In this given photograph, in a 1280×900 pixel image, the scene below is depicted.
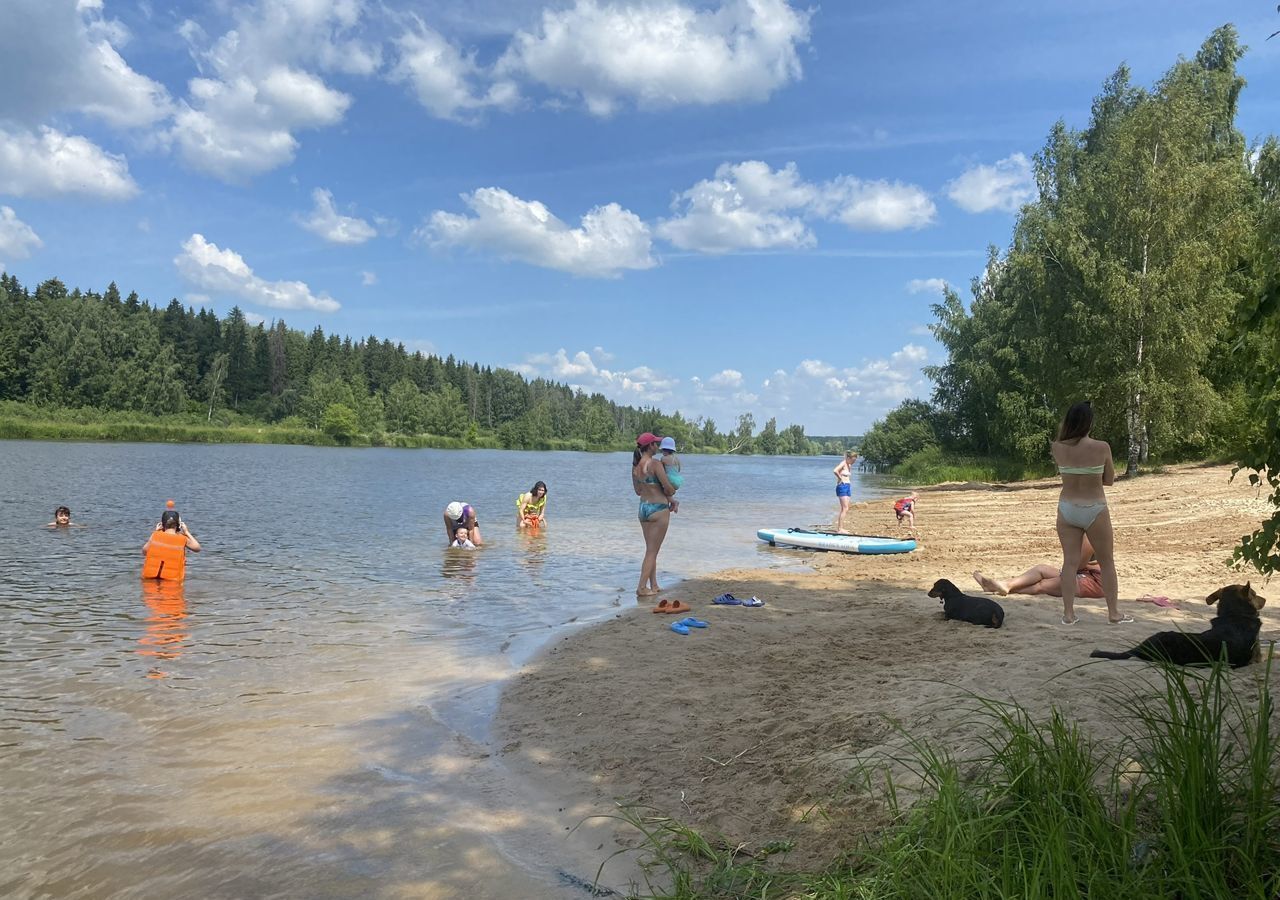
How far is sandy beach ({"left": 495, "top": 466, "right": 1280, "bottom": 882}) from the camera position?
4.25 metres

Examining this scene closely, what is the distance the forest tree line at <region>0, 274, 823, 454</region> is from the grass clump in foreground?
119 metres

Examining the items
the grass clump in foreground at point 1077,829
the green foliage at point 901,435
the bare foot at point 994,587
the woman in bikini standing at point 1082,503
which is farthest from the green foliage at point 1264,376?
the green foliage at point 901,435

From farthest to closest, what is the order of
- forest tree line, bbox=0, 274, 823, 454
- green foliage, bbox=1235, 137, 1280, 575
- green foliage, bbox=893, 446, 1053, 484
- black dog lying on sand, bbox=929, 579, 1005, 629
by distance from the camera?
forest tree line, bbox=0, 274, 823, 454
green foliage, bbox=893, 446, 1053, 484
black dog lying on sand, bbox=929, 579, 1005, 629
green foliage, bbox=1235, 137, 1280, 575

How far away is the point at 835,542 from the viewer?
1667cm

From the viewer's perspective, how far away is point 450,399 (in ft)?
476

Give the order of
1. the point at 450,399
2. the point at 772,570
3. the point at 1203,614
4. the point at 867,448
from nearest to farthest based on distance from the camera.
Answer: the point at 1203,614 < the point at 772,570 < the point at 867,448 < the point at 450,399

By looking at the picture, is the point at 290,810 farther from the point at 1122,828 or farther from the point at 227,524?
the point at 227,524

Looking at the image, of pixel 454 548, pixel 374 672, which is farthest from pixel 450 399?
pixel 374 672

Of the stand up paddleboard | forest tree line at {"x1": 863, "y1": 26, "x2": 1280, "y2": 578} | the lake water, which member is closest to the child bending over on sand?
the lake water

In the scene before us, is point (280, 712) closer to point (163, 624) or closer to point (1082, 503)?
point (163, 624)

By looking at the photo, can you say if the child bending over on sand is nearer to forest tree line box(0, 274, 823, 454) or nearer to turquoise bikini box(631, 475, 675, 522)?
turquoise bikini box(631, 475, 675, 522)

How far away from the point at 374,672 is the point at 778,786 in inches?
187

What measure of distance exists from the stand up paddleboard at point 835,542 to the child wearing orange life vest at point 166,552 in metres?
11.7

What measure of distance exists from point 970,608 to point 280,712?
6.21 metres
